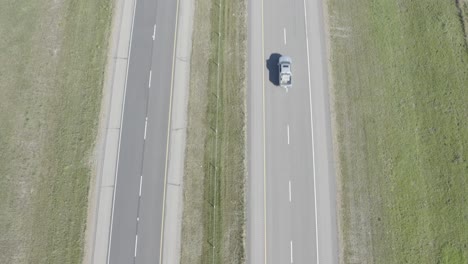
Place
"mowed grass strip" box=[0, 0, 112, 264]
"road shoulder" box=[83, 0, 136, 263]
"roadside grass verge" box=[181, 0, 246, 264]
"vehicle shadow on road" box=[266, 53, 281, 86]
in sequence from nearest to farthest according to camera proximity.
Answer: "mowed grass strip" box=[0, 0, 112, 264] → "road shoulder" box=[83, 0, 136, 263] → "roadside grass verge" box=[181, 0, 246, 264] → "vehicle shadow on road" box=[266, 53, 281, 86]

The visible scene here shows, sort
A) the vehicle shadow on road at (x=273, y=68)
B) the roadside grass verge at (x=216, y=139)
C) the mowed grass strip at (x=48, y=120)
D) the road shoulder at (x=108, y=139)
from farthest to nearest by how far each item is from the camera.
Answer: the vehicle shadow on road at (x=273, y=68) → the roadside grass verge at (x=216, y=139) → the road shoulder at (x=108, y=139) → the mowed grass strip at (x=48, y=120)

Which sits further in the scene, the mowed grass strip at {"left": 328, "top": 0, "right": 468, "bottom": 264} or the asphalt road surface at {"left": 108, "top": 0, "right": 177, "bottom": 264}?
the mowed grass strip at {"left": 328, "top": 0, "right": 468, "bottom": 264}

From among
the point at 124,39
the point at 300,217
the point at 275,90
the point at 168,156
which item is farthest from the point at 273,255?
the point at 124,39

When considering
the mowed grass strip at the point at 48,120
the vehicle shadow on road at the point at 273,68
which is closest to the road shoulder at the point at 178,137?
the mowed grass strip at the point at 48,120

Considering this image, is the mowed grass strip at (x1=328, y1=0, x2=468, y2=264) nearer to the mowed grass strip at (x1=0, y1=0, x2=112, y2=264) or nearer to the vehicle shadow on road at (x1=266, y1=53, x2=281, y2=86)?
the vehicle shadow on road at (x1=266, y1=53, x2=281, y2=86)

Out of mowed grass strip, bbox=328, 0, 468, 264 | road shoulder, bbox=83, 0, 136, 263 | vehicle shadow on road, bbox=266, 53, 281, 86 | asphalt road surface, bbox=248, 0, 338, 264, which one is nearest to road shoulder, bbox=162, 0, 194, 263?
road shoulder, bbox=83, 0, 136, 263

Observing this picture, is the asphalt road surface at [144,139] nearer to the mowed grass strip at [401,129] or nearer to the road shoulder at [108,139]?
the road shoulder at [108,139]

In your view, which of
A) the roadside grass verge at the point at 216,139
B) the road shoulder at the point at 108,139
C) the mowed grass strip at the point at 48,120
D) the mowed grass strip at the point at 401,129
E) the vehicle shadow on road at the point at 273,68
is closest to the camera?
the mowed grass strip at the point at 48,120
